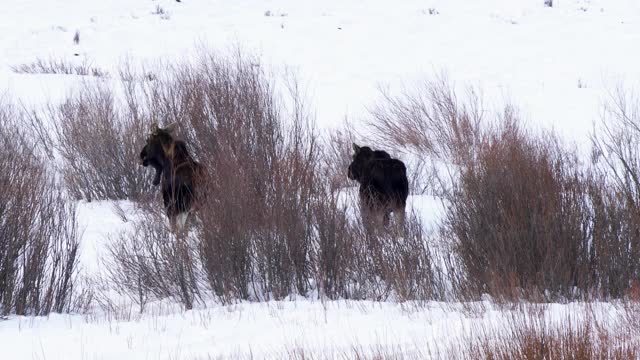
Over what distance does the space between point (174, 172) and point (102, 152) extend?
462 centimetres

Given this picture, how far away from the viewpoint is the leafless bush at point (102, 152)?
1595 cm

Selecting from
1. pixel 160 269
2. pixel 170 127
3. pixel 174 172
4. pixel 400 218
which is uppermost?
pixel 170 127

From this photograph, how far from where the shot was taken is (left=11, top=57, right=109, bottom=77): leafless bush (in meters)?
24.3

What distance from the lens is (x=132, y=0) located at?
34.1 m

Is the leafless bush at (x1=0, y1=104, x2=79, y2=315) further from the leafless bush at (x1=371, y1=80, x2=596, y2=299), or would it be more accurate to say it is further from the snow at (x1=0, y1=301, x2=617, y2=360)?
the leafless bush at (x1=371, y1=80, x2=596, y2=299)

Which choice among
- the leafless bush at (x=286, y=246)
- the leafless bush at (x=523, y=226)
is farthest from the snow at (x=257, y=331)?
the leafless bush at (x=523, y=226)

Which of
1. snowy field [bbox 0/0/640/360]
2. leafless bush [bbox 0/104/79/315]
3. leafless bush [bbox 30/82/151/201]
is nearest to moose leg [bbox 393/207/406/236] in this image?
snowy field [bbox 0/0/640/360]

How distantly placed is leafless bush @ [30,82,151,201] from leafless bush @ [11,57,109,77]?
695 centimetres

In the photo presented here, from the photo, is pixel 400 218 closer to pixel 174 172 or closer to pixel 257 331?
pixel 174 172

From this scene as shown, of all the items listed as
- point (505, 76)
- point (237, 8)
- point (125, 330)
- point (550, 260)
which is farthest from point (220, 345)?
point (237, 8)

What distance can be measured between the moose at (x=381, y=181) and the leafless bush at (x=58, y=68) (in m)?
13.0

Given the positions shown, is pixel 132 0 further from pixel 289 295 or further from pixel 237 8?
pixel 289 295

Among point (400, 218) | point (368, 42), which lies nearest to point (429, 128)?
point (400, 218)

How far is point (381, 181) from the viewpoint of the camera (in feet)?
38.4
